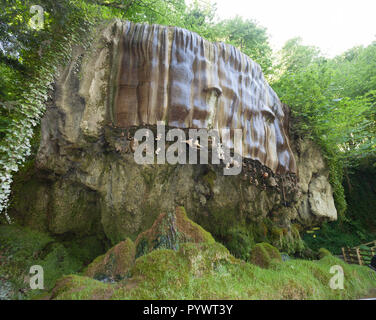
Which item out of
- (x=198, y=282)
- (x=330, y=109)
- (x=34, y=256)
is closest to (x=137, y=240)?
(x=198, y=282)

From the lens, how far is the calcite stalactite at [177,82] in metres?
3.09

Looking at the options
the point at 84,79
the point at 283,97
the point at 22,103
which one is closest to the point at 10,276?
the point at 22,103

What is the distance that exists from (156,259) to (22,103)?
2950mm

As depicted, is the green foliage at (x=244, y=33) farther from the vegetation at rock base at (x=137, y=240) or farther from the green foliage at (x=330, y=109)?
the vegetation at rock base at (x=137, y=240)

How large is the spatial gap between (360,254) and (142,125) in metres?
8.66

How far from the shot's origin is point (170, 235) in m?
3.69

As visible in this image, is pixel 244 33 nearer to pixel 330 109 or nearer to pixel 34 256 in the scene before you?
pixel 330 109

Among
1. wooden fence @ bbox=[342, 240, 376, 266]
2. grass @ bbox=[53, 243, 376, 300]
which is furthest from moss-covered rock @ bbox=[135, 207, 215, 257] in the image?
wooden fence @ bbox=[342, 240, 376, 266]

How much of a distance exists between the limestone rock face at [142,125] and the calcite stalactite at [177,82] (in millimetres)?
16

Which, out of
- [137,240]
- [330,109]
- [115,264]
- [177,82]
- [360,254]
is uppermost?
[330,109]

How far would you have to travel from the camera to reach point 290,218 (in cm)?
621

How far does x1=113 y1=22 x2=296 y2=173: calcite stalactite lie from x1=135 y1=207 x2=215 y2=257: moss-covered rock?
5.53ft

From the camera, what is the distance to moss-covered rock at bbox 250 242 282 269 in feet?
13.3
